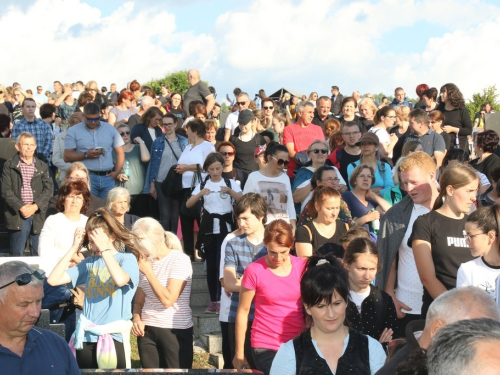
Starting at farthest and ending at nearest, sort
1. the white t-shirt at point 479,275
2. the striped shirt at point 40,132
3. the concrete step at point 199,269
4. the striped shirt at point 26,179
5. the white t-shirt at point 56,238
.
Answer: the striped shirt at point 40,132
the striped shirt at point 26,179
the concrete step at point 199,269
the white t-shirt at point 56,238
the white t-shirt at point 479,275

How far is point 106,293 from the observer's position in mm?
6121

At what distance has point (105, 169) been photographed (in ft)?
34.0

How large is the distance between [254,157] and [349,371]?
721 centimetres

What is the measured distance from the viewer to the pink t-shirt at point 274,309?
19.3 feet

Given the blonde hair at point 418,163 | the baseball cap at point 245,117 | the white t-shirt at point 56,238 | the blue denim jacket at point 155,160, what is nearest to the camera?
the blonde hair at point 418,163

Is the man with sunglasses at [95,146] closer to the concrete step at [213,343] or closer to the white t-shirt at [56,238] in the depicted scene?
the concrete step at [213,343]

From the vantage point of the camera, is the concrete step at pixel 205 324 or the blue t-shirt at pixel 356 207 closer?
the blue t-shirt at pixel 356 207

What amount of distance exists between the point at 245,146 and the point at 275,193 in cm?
245

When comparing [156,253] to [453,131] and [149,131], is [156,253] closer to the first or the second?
[149,131]

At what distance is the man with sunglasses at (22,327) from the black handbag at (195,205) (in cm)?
528

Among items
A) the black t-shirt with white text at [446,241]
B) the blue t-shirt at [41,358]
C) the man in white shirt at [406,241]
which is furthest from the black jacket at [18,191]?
the blue t-shirt at [41,358]

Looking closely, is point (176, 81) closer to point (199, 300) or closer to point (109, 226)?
point (199, 300)

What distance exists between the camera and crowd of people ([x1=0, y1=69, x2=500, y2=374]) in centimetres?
423

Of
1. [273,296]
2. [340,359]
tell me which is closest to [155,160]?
[273,296]
